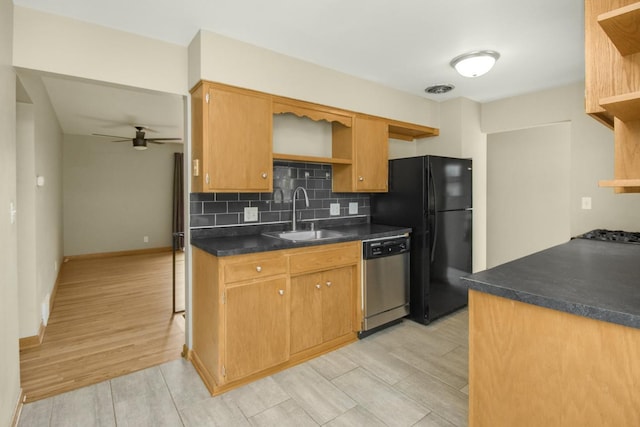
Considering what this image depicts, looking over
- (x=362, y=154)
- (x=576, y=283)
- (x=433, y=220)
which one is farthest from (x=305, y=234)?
(x=576, y=283)

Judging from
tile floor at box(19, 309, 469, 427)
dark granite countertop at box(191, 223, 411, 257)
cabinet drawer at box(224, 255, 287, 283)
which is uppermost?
dark granite countertop at box(191, 223, 411, 257)

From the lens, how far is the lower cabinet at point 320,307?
8.07 feet

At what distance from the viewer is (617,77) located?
47.9 inches

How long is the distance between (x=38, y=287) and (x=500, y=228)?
5313 millimetres

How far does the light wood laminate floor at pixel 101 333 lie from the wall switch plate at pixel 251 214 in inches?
48.0

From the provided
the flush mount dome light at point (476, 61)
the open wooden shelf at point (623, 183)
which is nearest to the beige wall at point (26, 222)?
the flush mount dome light at point (476, 61)

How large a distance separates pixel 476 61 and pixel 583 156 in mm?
1636

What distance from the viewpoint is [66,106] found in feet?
14.3

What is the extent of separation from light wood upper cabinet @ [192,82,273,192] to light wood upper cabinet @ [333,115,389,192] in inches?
35.9

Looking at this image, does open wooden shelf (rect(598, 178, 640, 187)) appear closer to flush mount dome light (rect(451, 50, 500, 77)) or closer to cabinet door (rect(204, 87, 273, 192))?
flush mount dome light (rect(451, 50, 500, 77))

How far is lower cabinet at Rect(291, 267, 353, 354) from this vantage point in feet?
8.07

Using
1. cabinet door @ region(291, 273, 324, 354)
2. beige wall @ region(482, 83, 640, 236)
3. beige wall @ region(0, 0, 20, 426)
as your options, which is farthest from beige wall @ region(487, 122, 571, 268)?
beige wall @ region(0, 0, 20, 426)

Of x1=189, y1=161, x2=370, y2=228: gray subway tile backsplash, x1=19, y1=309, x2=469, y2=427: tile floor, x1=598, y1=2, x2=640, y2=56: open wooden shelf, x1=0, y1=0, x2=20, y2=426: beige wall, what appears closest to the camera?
x1=598, y1=2, x2=640, y2=56: open wooden shelf

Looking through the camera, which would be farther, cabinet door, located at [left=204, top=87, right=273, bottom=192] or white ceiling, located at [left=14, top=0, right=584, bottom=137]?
cabinet door, located at [left=204, top=87, right=273, bottom=192]
